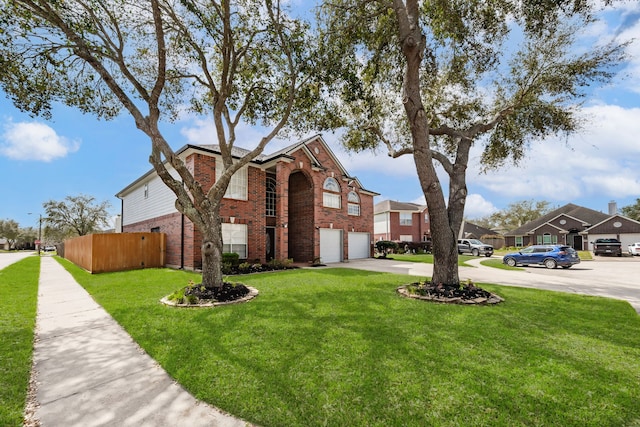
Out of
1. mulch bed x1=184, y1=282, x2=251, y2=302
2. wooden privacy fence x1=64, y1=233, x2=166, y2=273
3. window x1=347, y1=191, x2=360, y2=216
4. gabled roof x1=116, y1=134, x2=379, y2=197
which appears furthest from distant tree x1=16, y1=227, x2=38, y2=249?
mulch bed x1=184, y1=282, x2=251, y2=302

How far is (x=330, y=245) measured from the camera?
1908cm

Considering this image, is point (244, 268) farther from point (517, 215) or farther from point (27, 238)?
point (27, 238)

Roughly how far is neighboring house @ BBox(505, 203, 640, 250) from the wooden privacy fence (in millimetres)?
43321

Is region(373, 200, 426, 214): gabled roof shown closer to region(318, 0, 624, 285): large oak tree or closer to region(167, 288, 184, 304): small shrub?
region(318, 0, 624, 285): large oak tree

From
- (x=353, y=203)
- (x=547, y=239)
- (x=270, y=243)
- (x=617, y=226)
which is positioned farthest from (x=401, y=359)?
(x=547, y=239)

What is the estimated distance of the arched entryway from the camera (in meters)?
17.6

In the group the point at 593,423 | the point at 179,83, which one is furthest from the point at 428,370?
the point at 179,83

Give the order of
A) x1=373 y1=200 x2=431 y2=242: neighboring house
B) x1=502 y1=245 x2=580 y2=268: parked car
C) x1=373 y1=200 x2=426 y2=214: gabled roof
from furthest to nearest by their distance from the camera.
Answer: x1=373 y1=200 x2=426 y2=214: gabled roof → x1=373 y1=200 x2=431 y2=242: neighboring house → x1=502 y1=245 x2=580 y2=268: parked car

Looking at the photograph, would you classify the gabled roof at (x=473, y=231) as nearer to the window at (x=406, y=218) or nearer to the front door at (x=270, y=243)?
the window at (x=406, y=218)

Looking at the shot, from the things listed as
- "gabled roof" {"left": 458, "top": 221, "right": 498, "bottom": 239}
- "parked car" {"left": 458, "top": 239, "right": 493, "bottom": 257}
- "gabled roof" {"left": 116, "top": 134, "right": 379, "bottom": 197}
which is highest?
"gabled roof" {"left": 116, "top": 134, "right": 379, "bottom": 197}

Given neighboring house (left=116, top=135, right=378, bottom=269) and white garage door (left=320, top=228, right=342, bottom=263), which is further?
white garage door (left=320, top=228, right=342, bottom=263)

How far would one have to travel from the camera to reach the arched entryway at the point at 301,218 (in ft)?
57.9

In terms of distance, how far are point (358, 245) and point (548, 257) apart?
457 inches

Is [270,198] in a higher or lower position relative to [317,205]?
higher
